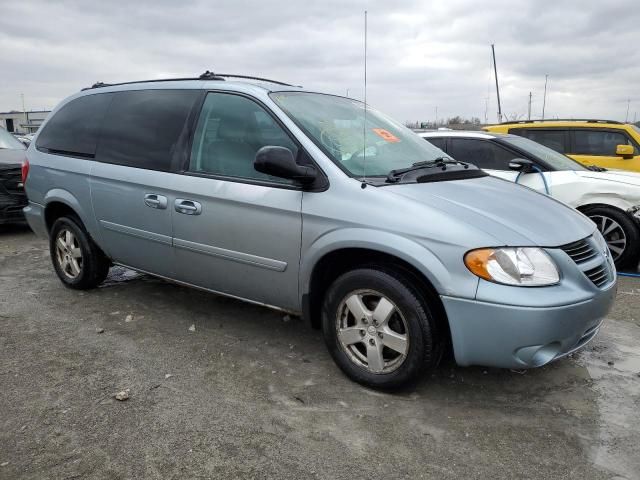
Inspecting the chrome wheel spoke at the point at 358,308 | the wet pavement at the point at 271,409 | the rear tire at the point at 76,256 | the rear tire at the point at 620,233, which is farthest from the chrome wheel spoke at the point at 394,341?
the rear tire at the point at 620,233

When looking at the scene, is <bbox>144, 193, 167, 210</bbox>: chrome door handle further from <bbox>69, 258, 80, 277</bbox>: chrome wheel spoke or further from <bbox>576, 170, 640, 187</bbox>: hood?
<bbox>576, 170, 640, 187</bbox>: hood

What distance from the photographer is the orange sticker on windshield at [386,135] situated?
3.77 m

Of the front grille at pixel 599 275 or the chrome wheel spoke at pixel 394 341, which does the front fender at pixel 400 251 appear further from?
the front grille at pixel 599 275

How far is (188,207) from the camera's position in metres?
3.69

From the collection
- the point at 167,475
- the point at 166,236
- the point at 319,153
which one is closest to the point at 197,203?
the point at 166,236

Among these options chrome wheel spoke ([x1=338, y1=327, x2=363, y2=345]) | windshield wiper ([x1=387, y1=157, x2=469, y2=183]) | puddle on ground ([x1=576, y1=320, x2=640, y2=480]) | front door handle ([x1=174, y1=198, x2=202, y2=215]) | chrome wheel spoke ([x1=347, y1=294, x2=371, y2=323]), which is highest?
windshield wiper ([x1=387, y1=157, x2=469, y2=183])

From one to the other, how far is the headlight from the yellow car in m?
5.82

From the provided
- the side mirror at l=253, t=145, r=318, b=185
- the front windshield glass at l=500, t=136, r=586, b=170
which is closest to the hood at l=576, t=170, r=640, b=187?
the front windshield glass at l=500, t=136, r=586, b=170

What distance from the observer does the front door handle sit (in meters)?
3.64

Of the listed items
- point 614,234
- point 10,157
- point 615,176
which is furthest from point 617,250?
point 10,157

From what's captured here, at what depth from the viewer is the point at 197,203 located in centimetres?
364

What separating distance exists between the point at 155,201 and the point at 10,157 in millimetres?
5748

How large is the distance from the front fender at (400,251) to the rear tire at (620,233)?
402 cm

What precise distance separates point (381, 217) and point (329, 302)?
2.01 ft
